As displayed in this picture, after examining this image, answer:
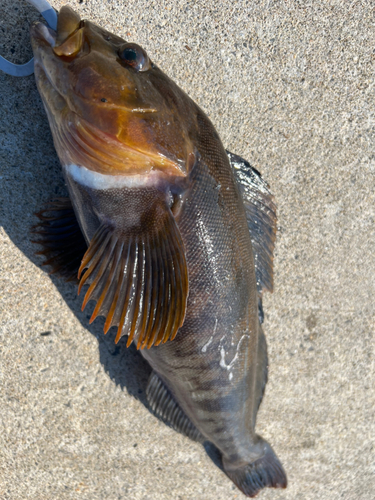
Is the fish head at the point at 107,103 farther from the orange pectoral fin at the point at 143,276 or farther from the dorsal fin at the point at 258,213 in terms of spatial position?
the dorsal fin at the point at 258,213

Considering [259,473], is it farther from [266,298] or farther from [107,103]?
[107,103]

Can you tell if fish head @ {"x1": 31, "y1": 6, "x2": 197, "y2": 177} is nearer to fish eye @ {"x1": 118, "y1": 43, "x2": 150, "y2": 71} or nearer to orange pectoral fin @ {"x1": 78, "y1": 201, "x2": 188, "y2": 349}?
fish eye @ {"x1": 118, "y1": 43, "x2": 150, "y2": 71}

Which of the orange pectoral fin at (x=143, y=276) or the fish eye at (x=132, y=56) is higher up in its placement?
the fish eye at (x=132, y=56)

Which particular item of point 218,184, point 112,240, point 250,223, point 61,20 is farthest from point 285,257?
point 61,20

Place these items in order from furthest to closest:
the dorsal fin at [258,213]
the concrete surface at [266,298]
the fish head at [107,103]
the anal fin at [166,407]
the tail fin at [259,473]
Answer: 1. the tail fin at [259,473]
2. the anal fin at [166,407]
3. the concrete surface at [266,298]
4. the dorsal fin at [258,213]
5. the fish head at [107,103]

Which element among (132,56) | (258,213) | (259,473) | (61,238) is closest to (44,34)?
(132,56)

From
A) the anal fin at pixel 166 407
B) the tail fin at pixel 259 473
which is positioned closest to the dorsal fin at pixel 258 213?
the anal fin at pixel 166 407

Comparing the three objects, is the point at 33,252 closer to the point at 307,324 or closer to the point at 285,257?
the point at 285,257

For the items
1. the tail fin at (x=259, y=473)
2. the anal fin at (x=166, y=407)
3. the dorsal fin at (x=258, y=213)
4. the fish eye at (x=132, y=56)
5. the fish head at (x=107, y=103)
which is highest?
the fish eye at (x=132, y=56)
